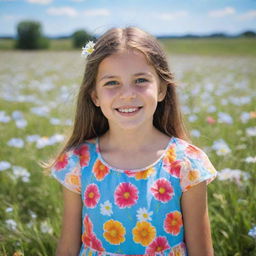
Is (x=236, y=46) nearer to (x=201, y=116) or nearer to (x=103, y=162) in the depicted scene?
(x=201, y=116)

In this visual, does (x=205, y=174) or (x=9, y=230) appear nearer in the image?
(x=205, y=174)

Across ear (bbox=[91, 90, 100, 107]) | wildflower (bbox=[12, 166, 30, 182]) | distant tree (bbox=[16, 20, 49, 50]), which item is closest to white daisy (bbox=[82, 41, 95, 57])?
ear (bbox=[91, 90, 100, 107])

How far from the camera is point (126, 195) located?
134 centimetres

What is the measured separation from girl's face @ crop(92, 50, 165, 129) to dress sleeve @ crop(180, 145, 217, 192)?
206mm

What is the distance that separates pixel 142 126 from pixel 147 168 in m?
0.16

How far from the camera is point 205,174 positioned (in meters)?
1.31

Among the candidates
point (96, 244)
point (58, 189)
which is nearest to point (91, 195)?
point (96, 244)

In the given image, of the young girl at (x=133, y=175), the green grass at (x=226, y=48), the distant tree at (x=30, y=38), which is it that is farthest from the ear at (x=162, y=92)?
the distant tree at (x=30, y=38)

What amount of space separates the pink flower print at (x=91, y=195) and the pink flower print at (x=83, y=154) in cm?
10

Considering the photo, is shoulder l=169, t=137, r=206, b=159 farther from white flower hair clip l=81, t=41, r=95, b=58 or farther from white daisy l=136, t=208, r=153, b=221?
white flower hair clip l=81, t=41, r=95, b=58

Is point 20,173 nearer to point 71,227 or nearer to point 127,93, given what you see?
point 71,227

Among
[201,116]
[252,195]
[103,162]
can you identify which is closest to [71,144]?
[103,162]

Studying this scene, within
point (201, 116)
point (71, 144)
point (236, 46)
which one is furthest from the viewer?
point (236, 46)

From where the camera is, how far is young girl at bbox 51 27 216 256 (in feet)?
4.30
